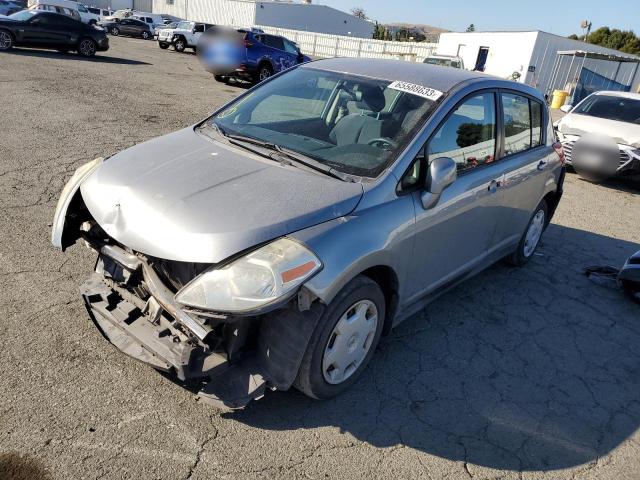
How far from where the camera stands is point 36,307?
133 inches

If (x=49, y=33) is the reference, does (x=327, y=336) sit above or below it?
above

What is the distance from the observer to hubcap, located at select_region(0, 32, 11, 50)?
1652 cm

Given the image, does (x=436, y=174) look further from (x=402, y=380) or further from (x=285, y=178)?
(x=402, y=380)

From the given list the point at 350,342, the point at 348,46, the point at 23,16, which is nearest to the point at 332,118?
the point at 350,342

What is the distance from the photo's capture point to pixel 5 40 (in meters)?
16.7

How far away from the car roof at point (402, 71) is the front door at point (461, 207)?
19 centimetres

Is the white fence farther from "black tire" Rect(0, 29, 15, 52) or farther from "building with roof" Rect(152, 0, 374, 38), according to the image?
"black tire" Rect(0, 29, 15, 52)

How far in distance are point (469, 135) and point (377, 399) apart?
1954 millimetres

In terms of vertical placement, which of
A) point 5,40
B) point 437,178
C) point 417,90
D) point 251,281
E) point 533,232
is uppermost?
point 417,90

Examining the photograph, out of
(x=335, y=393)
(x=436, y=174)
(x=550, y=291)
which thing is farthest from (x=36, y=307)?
(x=550, y=291)

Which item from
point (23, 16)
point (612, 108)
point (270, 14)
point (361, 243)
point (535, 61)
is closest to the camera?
point (361, 243)

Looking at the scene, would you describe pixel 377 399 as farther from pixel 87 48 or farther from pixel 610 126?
pixel 87 48

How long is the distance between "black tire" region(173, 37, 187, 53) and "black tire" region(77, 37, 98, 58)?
1069cm

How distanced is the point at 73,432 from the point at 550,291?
4114mm
